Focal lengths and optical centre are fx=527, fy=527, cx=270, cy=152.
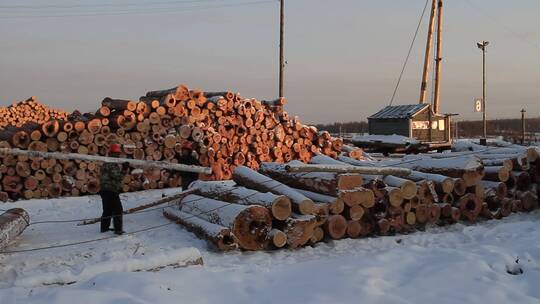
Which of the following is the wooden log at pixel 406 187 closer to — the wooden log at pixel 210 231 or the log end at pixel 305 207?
the log end at pixel 305 207

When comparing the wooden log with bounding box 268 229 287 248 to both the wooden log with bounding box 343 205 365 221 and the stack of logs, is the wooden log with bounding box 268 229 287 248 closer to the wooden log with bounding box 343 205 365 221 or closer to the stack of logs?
the wooden log with bounding box 343 205 365 221

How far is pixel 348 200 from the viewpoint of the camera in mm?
8875

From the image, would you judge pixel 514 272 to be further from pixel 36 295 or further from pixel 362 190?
pixel 36 295

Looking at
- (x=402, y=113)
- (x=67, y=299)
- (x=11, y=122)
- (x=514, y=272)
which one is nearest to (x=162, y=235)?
(x=67, y=299)

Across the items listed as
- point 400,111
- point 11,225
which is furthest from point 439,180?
point 400,111

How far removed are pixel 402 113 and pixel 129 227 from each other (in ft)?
60.4

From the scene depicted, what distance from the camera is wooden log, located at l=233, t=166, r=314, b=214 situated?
8.43 m

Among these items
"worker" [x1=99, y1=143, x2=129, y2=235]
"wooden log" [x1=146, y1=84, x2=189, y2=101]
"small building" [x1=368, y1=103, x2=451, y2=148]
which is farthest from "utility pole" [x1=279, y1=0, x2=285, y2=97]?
"worker" [x1=99, y1=143, x2=129, y2=235]

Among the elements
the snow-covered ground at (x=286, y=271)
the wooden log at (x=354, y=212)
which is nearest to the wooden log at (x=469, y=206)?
the snow-covered ground at (x=286, y=271)

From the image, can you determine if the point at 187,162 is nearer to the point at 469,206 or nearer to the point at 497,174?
the point at 469,206

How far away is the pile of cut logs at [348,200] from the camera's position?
8.20 m

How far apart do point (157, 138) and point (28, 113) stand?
63.4 ft

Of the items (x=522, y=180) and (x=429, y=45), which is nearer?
(x=522, y=180)

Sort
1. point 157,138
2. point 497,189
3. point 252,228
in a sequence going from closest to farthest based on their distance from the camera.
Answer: point 252,228 < point 497,189 < point 157,138
